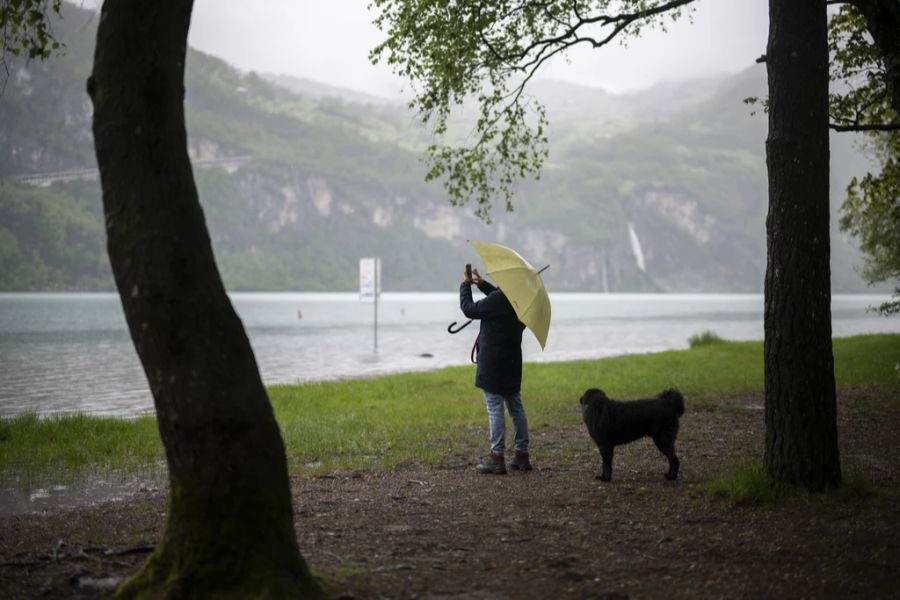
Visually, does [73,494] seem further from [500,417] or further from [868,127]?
[868,127]

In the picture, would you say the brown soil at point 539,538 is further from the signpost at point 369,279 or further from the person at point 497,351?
the signpost at point 369,279

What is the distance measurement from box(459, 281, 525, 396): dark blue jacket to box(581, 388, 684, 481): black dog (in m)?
1.04

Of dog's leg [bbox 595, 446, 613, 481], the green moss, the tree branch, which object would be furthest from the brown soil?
the tree branch

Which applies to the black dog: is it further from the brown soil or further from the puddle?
the puddle

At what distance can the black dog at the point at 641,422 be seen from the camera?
26.7ft

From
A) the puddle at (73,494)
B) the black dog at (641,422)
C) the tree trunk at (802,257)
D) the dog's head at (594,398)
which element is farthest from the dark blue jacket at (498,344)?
the puddle at (73,494)

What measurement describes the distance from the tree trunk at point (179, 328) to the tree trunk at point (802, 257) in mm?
4679

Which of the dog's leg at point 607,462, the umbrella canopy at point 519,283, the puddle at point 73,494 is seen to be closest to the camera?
the puddle at point 73,494

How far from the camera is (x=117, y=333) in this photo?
55531 millimetres

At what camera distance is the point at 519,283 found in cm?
859

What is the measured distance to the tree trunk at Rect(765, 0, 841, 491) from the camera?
22.2 ft

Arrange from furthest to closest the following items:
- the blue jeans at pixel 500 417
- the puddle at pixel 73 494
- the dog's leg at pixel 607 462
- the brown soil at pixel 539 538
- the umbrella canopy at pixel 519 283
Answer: the blue jeans at pixel 500 417, the umbrella canopy at pixel 519 283, the dog's leg at pixel 607 462, the puddle at pixel 73 494, the brown soil at pixel 539 538

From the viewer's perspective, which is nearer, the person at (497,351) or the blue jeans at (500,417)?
the person at (497,351)

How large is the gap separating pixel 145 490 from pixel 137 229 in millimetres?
5462
